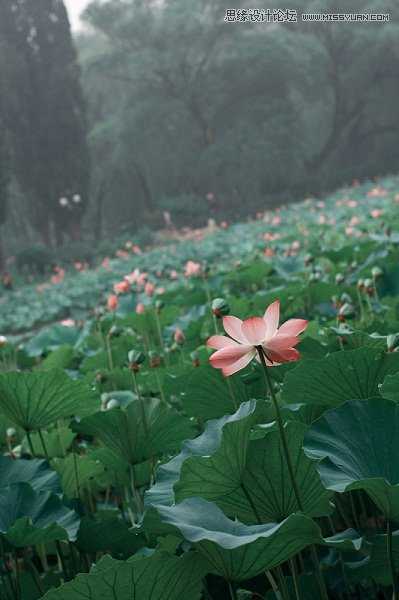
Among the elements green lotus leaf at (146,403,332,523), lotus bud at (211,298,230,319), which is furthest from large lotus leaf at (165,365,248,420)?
green lotus leaf at (146,403,332,523)

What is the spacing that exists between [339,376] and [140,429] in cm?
32

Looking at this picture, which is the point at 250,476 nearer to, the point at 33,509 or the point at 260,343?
the point at 260,343

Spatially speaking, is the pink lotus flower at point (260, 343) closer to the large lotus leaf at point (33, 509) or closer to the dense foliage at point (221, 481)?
the dense foliage at point (221, 481)

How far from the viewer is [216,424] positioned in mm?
996

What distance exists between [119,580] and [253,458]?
0.19 metres

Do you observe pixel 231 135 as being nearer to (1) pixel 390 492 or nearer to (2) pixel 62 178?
(2) pixel 62 178

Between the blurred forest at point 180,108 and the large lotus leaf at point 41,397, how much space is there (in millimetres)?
14784

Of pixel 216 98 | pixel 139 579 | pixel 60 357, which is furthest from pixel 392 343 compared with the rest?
pixel 216 98

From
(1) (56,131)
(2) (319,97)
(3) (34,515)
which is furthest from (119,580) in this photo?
(2) (319,97)

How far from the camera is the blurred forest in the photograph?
51.0 ft

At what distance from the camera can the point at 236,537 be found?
2.34ft

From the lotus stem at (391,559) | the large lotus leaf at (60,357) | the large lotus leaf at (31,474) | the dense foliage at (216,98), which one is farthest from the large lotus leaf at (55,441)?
the dense foliage at (216,98)

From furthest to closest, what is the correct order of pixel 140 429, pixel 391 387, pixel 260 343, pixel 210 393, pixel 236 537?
pixel 210 393
pixel 140 429
pixel 391 387
pixel 260 343
pixel 236 537

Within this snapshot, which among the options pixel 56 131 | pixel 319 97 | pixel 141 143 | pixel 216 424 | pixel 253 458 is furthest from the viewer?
pixel 319 97
